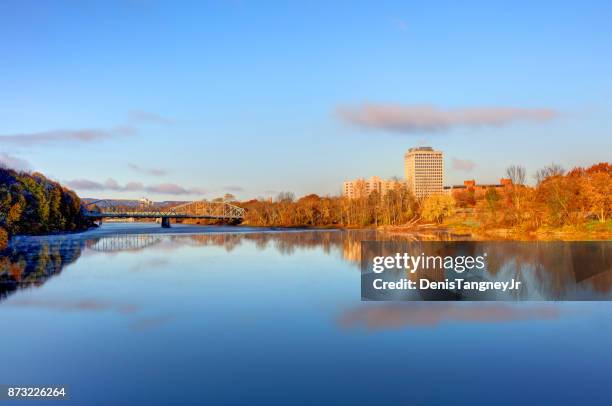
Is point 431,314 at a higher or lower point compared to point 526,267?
lower

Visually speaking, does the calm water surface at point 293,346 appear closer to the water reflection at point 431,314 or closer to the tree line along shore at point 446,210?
the water reflection at point 431,314

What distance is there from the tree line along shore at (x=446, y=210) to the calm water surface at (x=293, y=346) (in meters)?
25.0

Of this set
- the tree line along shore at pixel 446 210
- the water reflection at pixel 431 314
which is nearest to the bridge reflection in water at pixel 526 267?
the water reflection at pixel 431 314

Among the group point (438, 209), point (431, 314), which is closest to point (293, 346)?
point (431, 314)

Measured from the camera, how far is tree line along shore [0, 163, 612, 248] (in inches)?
1519

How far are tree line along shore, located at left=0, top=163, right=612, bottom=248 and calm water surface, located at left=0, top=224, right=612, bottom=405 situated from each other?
25014mm

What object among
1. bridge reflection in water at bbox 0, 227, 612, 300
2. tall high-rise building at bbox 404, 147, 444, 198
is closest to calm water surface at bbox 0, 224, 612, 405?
bridge reflection in water at bbox 0, 227, 612, 300

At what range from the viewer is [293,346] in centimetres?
1083

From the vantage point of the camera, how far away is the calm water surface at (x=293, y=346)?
8336mm

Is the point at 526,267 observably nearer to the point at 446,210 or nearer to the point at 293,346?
the point at 293,346

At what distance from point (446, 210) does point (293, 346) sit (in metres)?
63.3

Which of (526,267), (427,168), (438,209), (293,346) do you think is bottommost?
(293,346)

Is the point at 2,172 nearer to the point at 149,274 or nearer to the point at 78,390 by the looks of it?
the point at 149,274

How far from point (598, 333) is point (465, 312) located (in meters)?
3.30
